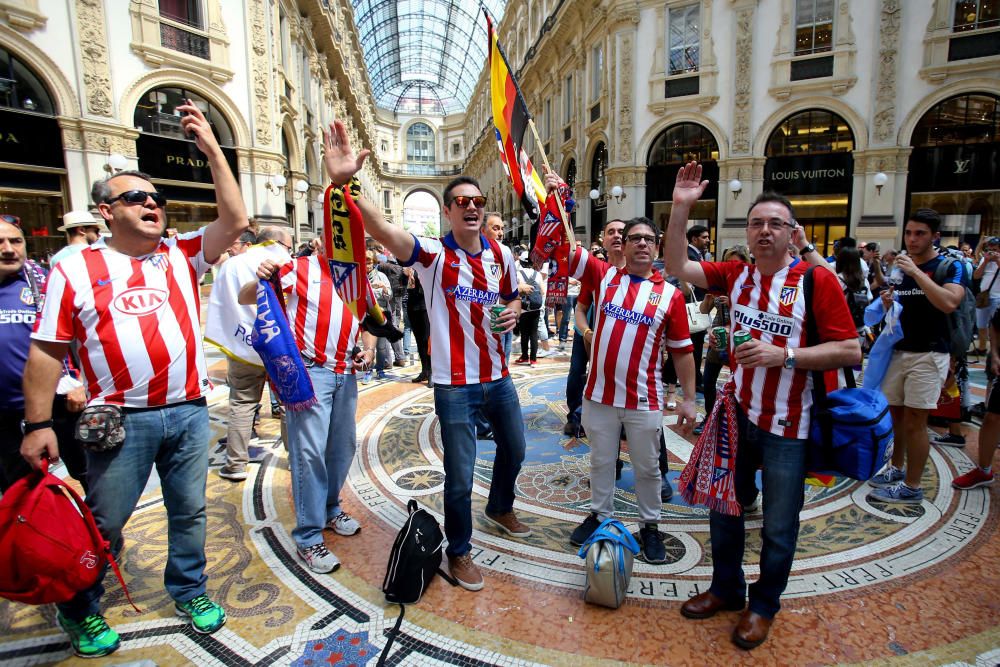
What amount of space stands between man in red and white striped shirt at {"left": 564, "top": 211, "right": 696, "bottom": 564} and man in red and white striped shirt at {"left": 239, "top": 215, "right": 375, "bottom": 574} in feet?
4.73

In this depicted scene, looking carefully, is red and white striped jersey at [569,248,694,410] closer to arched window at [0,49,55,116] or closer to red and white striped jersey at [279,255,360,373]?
red and white striped jersey at [279,255,360,373]

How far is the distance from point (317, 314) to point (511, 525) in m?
1.78

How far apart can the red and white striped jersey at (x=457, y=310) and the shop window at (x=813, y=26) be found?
18.7 m

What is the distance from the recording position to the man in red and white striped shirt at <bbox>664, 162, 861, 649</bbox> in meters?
2.11

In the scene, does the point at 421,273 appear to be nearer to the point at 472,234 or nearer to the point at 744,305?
the point at 472,234

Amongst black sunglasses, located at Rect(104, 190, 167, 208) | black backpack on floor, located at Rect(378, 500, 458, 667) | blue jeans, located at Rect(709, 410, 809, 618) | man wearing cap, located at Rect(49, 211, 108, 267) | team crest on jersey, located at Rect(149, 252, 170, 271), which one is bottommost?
black backpack on floor, located at Rect(378, 500, 458, 667)

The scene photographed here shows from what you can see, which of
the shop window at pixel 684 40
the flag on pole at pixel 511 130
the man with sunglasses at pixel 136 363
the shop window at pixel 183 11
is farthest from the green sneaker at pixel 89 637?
the shop window at pixel 684 40

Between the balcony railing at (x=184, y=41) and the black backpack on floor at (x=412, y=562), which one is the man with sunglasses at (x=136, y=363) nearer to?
the black backpack on floor at (x=412, y=562)

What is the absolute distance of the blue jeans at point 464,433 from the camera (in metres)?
2.66

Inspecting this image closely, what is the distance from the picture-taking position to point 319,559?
2877 mm

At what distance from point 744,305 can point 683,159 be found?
17.6 metres

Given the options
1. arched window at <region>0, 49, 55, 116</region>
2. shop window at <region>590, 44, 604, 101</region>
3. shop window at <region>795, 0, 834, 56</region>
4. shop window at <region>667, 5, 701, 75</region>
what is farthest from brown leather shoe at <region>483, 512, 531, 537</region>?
shop window at <region>590, 44, 604, 101</region>

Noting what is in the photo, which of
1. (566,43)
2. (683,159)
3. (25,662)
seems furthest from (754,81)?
(25,662)

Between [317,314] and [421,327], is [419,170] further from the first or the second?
[317,314]
